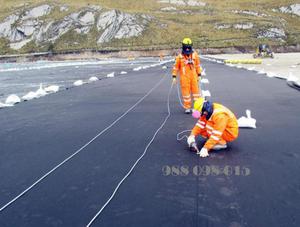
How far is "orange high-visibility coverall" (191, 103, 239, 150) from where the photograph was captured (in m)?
5.70

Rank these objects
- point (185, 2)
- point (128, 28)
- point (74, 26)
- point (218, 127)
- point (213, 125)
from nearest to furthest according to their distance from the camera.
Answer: point (218, 127), point (213, 125), point (128, 28), point (74, 26), point (185, 2)

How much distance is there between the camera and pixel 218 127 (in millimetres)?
5738

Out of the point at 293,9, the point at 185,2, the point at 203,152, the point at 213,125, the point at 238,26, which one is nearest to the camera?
the point at 203,152

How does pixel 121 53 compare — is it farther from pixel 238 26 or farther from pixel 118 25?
pixel 238 26

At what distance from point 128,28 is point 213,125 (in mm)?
79554

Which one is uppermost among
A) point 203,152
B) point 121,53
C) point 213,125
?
point 213,125

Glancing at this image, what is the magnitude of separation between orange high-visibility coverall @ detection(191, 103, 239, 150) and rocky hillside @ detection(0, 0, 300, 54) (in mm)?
69724

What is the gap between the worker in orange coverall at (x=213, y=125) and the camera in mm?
5699

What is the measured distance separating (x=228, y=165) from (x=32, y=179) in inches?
103

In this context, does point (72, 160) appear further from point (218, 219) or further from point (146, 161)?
point (218, 219)

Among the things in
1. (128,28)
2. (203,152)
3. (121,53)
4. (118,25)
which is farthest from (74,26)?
(203,152)

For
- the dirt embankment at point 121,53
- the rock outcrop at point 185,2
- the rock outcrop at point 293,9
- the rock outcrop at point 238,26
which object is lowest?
the dirt embankment at point 121,53

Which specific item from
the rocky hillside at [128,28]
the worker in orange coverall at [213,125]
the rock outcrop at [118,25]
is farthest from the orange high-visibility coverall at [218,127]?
the rock outcrop at [118,25]

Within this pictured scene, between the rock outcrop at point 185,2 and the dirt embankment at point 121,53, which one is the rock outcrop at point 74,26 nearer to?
the dirt embankment at point 121,53
